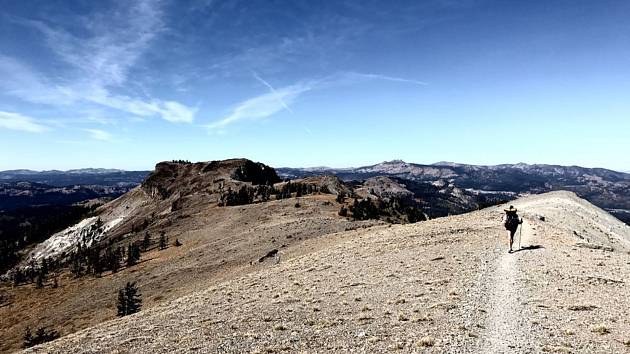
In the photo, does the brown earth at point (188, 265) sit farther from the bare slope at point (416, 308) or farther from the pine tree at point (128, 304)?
the bare slope at point (416, 308)

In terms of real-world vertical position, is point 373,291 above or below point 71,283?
above

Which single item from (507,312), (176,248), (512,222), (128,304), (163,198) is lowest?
(128,304)

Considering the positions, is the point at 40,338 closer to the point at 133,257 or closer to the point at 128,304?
the point at 128,304

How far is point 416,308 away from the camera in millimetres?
20734

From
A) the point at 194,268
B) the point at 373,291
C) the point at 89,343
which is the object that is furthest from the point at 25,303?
the point at 373,291

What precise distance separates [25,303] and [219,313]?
7602 cm

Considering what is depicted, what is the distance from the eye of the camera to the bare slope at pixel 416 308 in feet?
53.7

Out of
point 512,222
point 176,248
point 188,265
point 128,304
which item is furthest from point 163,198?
point 512,222

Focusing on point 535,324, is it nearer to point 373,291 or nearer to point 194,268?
point 373,291

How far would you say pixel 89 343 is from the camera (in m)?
21.8

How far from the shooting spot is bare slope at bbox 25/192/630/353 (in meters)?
16.4

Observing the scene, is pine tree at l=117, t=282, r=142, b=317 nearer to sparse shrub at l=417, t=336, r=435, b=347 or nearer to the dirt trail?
the dirt trail

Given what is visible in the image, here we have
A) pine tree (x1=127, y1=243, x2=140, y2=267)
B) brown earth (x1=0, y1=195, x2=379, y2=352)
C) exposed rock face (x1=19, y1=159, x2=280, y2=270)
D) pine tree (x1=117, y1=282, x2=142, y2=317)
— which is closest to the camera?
pine tree (x1=117, y1=282, x2=142, y2=317)

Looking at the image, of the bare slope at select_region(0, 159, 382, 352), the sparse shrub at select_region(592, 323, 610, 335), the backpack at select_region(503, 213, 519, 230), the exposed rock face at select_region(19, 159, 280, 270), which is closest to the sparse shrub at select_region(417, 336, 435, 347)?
the sparse shrub at select_region(592, 323, 610, 335)
